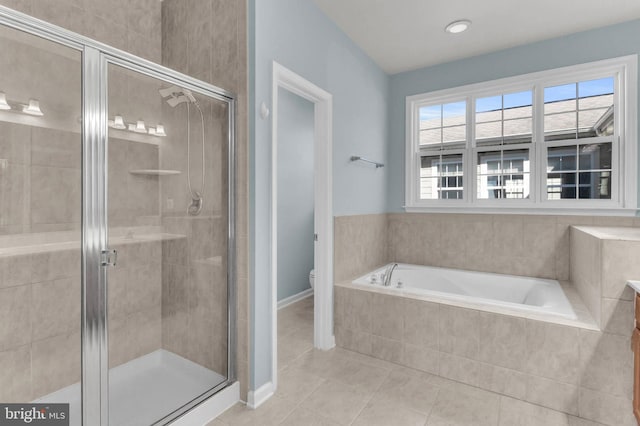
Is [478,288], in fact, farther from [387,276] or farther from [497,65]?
[497,65]

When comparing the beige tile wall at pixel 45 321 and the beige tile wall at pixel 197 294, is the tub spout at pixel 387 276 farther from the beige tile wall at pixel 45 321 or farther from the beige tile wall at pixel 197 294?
the beige tile wall at pixel 45 321

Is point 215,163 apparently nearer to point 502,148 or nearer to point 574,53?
point 502,148

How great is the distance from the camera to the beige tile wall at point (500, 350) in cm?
182

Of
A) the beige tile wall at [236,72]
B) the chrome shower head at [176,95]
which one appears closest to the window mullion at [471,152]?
the beige tile wall at [236,72]

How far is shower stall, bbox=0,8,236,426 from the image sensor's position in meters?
1.37

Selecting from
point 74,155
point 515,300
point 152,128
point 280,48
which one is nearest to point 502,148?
point 515,300

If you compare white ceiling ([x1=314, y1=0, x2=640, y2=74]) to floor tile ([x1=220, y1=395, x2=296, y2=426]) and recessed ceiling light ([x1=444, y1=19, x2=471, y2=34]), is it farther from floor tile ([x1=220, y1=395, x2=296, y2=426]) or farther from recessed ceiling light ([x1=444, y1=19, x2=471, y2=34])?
floor tile ([x1=220, y1=395, x2=296, y2=426])

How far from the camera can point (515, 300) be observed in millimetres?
2887

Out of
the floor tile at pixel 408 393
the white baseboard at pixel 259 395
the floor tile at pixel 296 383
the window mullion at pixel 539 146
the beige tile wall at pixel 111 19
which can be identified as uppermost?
the beige tile wall at pixel 111 19

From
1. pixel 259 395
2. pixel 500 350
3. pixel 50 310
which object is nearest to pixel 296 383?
pixel 259 395

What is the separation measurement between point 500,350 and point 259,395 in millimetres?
1614

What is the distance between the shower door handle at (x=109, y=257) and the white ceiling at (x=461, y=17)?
90.5 inches

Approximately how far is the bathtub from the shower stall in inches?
56.9

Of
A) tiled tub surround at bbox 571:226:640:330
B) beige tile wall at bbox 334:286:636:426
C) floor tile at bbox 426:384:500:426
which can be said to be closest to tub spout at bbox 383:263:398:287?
beige tile wall at bbox 334:286:636:426
